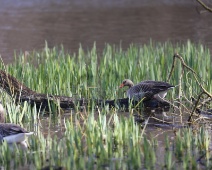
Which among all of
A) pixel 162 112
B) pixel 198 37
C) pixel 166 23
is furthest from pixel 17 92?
pixel 166 23

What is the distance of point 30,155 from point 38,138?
0.43m

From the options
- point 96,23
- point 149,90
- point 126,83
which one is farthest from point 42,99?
point 96,23

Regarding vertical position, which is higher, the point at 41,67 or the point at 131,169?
the point at 41,67

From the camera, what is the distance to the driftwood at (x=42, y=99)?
10312mm

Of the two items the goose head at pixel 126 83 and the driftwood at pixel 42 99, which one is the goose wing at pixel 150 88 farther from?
the goose head at pixel 126 83

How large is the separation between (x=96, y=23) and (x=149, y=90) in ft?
50.1

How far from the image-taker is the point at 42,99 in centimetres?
1045

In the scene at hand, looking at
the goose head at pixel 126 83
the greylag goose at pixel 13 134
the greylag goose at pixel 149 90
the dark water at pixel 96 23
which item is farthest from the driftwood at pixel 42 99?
the dark water at pixel 96 23

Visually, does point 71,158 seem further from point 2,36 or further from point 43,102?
point 2,36

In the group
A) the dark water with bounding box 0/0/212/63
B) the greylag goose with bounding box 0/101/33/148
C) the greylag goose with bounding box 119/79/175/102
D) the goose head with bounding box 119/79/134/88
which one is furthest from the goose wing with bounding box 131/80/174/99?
the dark water with bounding box 0/0/212/63

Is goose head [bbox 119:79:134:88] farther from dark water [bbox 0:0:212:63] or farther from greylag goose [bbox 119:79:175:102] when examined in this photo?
dark water [bbox 0:0:212:63]

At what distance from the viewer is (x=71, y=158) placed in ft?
23.4

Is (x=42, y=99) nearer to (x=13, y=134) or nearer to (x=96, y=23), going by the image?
(x=13, y=134)

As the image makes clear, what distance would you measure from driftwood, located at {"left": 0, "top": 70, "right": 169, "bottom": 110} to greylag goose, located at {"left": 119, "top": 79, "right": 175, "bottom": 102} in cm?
10
